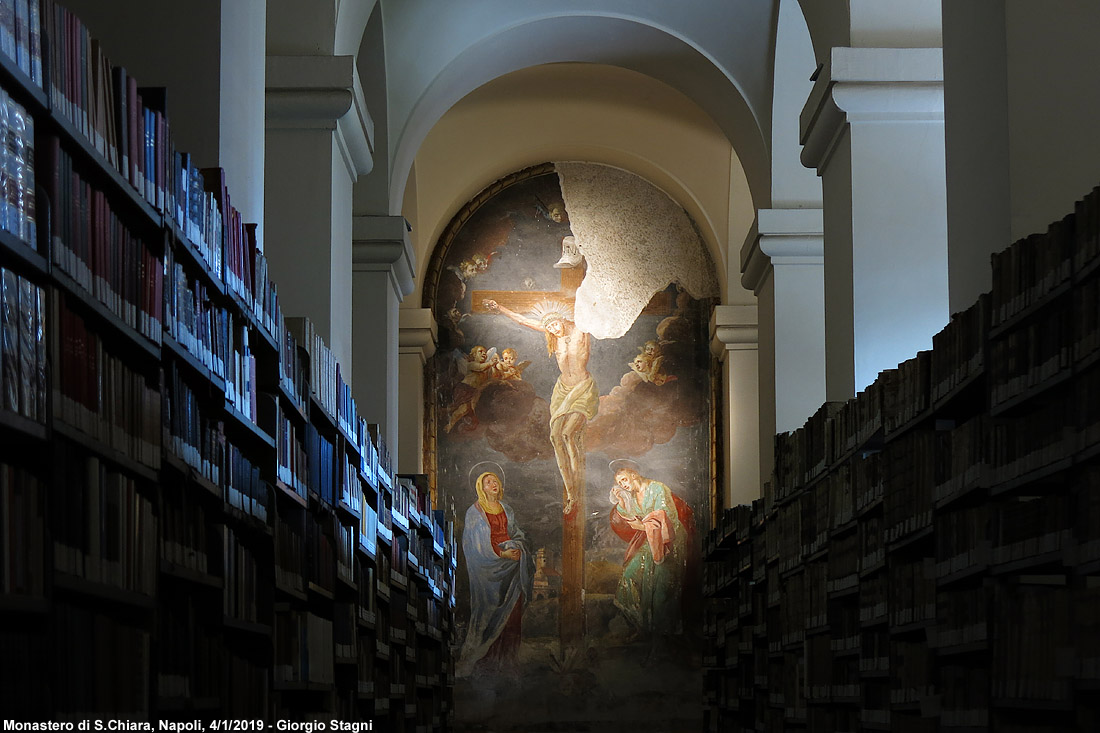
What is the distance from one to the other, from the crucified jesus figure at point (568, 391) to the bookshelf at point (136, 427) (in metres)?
11.7

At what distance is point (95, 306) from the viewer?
13.1ft

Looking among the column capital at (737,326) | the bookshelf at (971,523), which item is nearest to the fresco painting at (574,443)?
the column capital at (737,326)

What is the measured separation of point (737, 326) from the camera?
62.6 feet

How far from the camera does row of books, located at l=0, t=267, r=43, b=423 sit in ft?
11.1

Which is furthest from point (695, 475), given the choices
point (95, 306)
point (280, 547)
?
point (95, 306)

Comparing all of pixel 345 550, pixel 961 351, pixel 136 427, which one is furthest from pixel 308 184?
pixel 136 427

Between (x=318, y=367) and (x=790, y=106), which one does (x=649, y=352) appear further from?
(x=318, y=367)

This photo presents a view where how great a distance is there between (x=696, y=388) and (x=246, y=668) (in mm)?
14273

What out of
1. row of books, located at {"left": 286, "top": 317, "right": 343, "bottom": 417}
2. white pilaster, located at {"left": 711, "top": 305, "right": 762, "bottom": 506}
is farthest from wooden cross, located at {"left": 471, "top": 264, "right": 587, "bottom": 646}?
row of books, located at {"left": 286, "top": 317, "right": 343, "bottom": 417}

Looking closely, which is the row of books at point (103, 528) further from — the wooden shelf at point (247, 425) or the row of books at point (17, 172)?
the wooden shelf at point (247, 425)

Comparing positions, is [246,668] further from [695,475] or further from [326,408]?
[695,475]

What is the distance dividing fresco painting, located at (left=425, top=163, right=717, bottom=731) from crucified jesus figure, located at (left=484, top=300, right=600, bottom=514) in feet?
0.09

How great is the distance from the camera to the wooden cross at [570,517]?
18969 mm

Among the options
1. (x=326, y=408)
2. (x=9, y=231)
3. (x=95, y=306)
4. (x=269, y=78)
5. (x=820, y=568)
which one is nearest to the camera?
(x=9, y=231)
